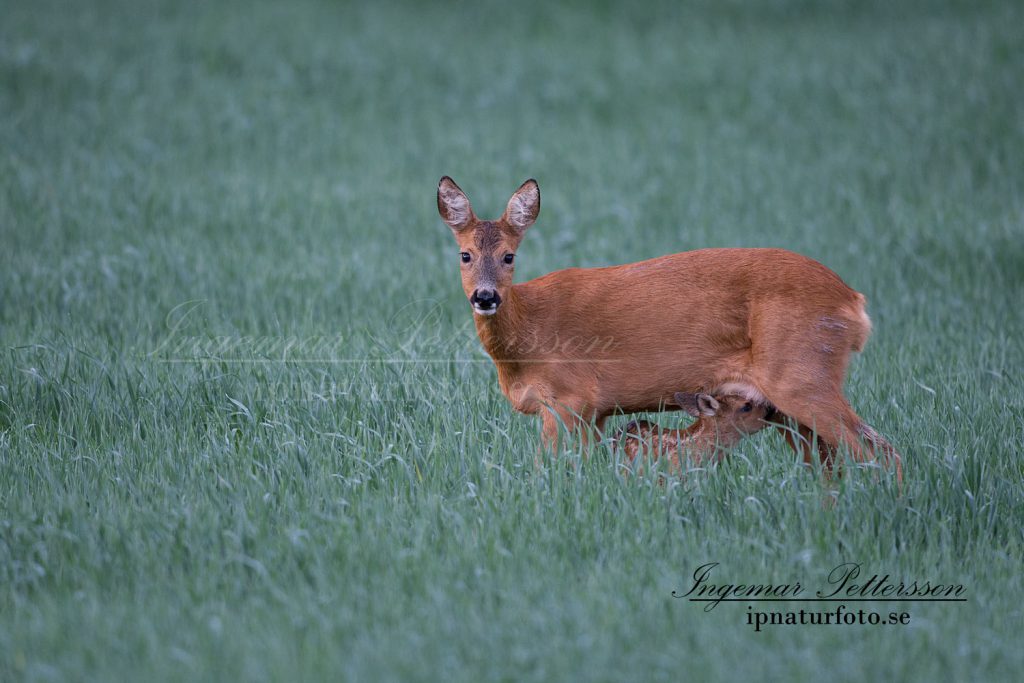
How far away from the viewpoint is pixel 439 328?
8.38 metres

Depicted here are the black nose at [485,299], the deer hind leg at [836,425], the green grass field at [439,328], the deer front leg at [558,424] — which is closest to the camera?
the green grass field at [439,328]

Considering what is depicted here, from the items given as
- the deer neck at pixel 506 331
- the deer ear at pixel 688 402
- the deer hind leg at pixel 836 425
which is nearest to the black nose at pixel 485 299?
the deer neck at pixel 506 331

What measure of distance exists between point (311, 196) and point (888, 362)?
6728mm

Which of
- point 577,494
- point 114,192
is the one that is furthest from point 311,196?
point 577,494

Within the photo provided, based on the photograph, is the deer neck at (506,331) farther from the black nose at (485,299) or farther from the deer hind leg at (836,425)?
the deer hind leg at (836,425)

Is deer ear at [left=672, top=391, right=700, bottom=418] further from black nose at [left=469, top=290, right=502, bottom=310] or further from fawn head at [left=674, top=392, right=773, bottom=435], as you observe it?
black nose at [left=469, top=290, right=502, bottom=310]

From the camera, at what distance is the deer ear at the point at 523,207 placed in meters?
6.13

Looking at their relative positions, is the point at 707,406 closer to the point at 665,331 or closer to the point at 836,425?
the point at 665,331

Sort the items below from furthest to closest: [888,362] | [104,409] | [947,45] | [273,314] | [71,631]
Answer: [947,45] → [273,314] → [888,362] → [104,409] → [71,631]

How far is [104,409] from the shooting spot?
6562 mm

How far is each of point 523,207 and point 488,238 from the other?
268 mm

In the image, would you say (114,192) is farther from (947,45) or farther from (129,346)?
(947,45)

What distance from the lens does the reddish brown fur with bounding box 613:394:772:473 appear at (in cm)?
588

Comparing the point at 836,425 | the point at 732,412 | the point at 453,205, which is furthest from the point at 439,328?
the point at 836,425
